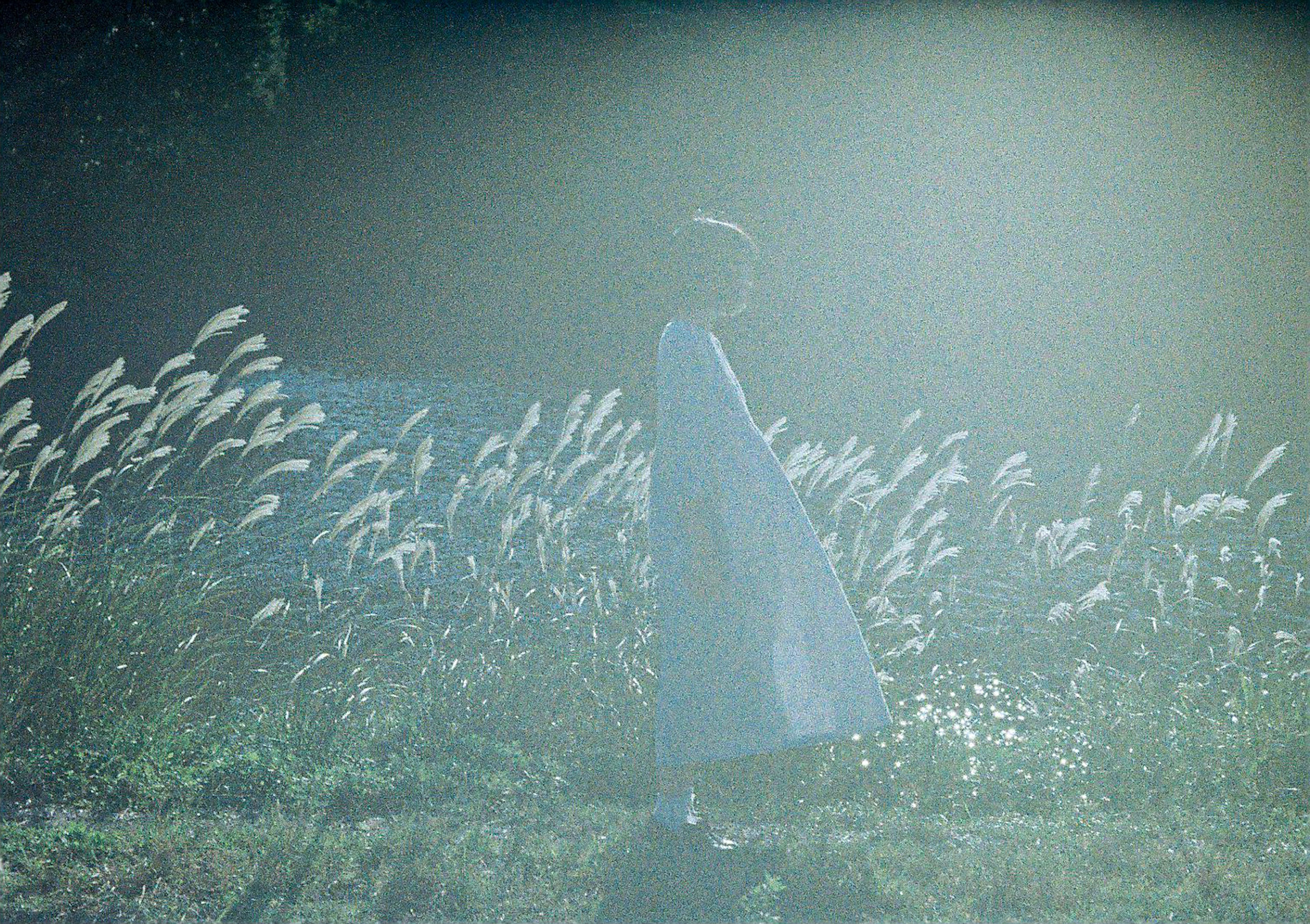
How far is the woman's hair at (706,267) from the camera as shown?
3.58 meters

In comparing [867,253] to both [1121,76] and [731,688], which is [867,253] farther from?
[731,688]

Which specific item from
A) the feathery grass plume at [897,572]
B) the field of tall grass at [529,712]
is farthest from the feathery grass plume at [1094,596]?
the feathery grass plume at [897,572]

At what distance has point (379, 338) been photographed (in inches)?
512

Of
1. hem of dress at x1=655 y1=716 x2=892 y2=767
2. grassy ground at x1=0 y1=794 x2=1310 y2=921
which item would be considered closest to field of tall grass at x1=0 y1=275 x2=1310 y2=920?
grassy ground at x1=0 y1=794 x2=1310 y2=921

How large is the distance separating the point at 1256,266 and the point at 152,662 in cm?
1238

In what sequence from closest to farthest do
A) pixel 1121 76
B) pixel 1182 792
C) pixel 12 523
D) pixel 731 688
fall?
pixel 731 688
pixel 1182 792
pixel 12 523
pixel 1121 76

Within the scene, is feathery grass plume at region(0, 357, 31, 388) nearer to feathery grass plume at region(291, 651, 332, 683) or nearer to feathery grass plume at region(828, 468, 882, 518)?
feathery grass plume at region(291, 651, 332, 683)

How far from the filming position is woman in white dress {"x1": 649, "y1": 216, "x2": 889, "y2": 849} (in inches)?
134

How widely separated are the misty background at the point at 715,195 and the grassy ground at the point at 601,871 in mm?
6293

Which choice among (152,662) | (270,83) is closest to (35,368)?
(270,83)

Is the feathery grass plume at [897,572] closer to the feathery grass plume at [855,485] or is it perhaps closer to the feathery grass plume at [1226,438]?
the feathery grass plume at [855,485]

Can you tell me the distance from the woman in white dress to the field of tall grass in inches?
15.3

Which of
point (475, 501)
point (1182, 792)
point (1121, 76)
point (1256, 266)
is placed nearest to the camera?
point (1182, 792)

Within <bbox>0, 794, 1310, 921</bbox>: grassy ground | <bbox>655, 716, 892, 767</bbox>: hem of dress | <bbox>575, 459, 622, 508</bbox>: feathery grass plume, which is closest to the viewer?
<bbox>0, 794, 1310, 921</bbox>: grassy ground
